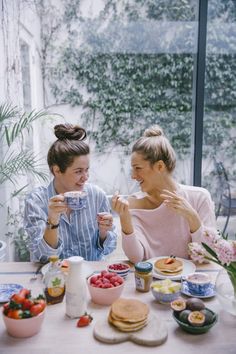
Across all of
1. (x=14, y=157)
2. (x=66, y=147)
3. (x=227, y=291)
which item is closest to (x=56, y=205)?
(x=66, y=147)

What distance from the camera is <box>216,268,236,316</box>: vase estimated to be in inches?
44.6

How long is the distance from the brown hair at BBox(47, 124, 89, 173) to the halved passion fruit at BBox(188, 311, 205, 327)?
3.00 ft

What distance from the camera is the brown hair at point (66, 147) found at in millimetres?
1693

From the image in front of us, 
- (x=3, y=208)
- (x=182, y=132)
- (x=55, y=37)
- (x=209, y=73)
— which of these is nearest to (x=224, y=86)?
(x=209, y=73)

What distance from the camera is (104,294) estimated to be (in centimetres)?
118

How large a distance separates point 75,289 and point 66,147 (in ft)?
2.59

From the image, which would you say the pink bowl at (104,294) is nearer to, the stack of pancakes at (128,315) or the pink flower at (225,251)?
the stack of pancakes at (128,315)

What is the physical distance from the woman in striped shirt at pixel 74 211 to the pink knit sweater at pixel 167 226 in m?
0.16

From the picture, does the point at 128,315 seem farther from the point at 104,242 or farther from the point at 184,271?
the point at 104,242

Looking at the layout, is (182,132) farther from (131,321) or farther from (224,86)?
(131,321)

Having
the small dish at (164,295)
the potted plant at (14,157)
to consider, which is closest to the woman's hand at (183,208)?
the small dish at (164,295)

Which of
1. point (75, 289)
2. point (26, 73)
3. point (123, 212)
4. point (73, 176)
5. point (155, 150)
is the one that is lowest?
point (75, 289)

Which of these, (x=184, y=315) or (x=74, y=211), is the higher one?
(x=74, y=211)

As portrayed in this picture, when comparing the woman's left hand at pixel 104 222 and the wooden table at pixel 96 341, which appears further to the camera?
the woman's left hand at pixel 104 222
